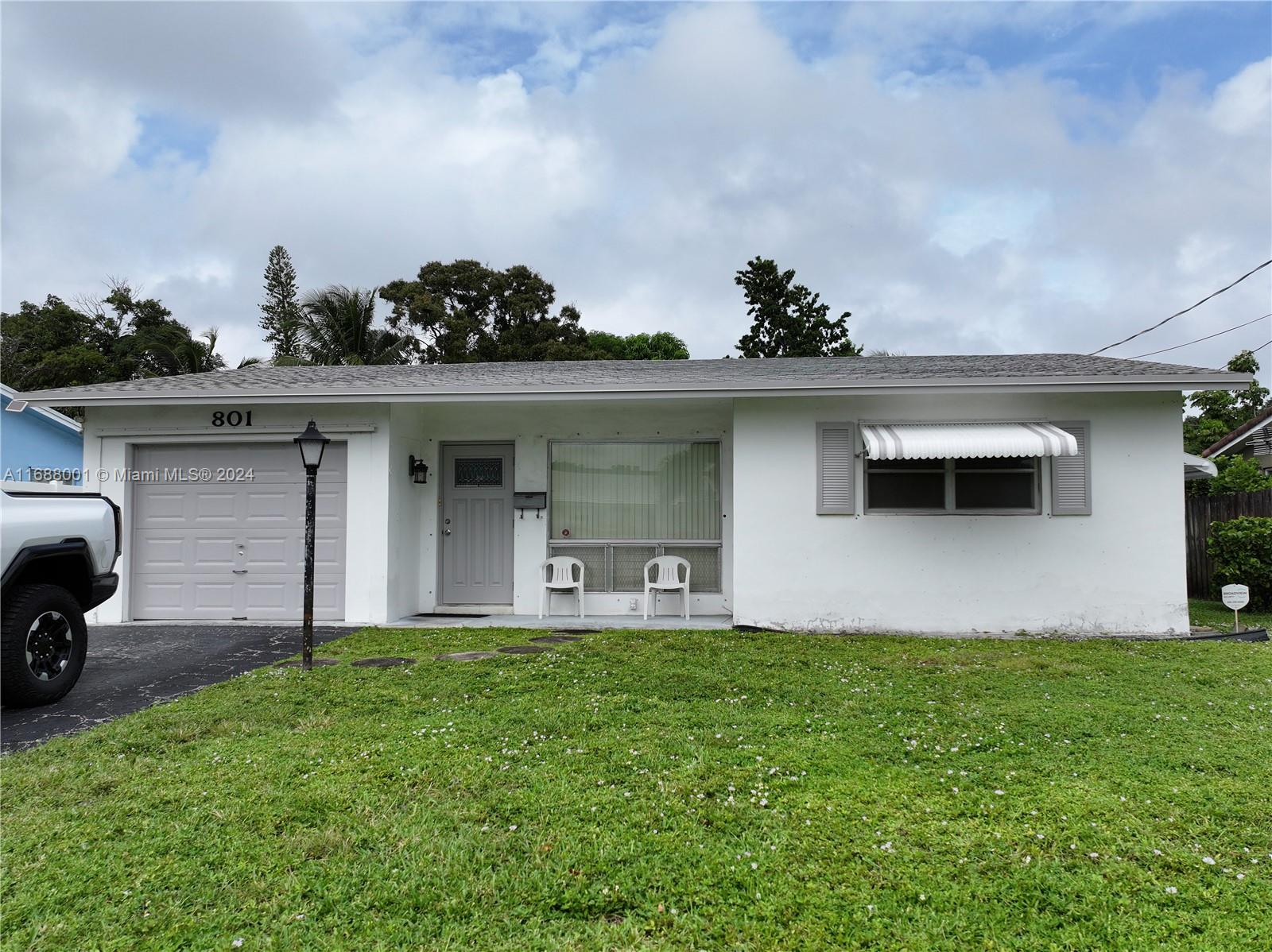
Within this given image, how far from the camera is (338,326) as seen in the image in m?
25.3

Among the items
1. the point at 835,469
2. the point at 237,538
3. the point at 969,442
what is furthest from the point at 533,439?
the point at 969,442

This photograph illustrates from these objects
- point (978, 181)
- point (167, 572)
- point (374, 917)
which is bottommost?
point (374, 917)

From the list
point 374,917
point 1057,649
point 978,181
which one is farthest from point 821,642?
point 978,181

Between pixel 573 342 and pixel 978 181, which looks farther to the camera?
pixel 573 342

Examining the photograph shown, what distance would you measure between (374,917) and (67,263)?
1198 inches

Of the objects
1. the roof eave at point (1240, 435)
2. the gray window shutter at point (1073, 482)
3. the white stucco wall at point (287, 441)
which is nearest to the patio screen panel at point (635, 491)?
the white stucco wall at point (287, 441)

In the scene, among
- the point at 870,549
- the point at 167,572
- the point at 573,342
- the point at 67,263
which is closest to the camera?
the point at 870,549

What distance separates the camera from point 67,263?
81.7ft

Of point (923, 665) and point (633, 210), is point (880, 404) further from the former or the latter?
→ point (633, 210)

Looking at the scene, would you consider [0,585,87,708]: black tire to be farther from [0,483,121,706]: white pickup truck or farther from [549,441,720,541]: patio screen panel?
[549,441,720,541]: patio screen panel

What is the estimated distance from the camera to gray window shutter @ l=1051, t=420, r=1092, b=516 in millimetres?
8172

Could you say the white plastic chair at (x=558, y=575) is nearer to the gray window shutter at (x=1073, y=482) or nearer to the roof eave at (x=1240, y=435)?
the gray window shutter at (x=1073, y=482)

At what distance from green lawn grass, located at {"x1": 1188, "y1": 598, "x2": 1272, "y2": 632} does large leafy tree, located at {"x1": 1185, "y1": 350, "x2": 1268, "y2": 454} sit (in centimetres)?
1135

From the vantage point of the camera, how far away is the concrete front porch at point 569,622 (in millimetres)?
8570
